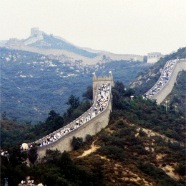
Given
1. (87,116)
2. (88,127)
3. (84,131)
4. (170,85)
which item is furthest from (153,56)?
(84,131)

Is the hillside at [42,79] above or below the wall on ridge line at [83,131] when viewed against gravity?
below

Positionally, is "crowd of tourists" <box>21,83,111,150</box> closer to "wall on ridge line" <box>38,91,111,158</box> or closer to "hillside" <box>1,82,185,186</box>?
"wall on ridge line" <box>38,91,111,158</box>

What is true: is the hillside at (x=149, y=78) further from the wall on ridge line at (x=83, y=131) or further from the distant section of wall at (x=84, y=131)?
the wall on ridge line at (x=83, y=131)

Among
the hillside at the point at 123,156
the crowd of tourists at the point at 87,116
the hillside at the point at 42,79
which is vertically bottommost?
the hillside at the point at 42,79

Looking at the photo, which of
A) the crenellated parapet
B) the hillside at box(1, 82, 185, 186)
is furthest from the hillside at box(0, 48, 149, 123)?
the hillside at box(1, 82, 185, 186)

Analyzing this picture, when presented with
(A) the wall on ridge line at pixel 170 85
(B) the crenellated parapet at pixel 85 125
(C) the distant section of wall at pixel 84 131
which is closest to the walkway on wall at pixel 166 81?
(A) the wall on ridge line at pixel 170 85

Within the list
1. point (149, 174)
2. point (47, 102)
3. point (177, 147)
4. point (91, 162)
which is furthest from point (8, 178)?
point (47, 102)
